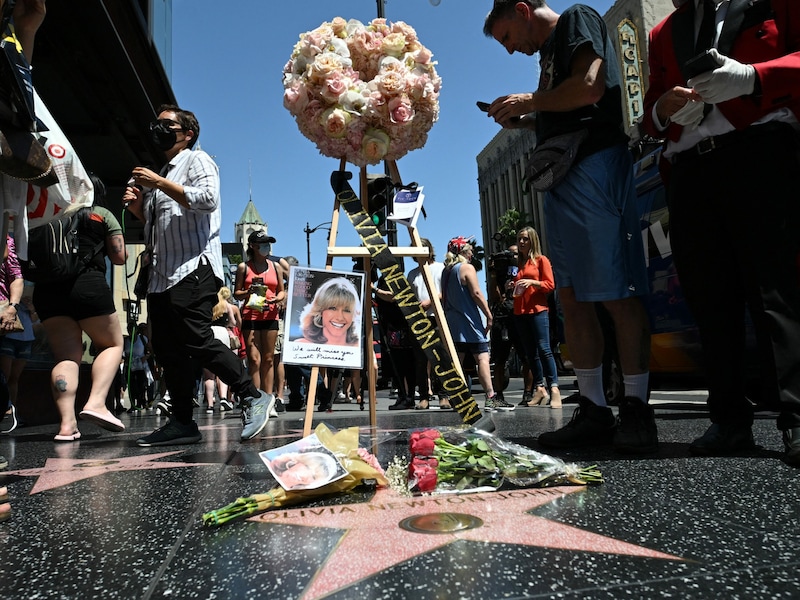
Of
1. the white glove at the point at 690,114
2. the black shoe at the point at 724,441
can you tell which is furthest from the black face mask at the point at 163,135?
the black shoe at the point at 724,441

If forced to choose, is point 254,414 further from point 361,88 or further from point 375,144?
point 361,88

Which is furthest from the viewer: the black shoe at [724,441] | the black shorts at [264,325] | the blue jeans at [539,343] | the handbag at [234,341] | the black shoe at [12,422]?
the handbag at [234,341]

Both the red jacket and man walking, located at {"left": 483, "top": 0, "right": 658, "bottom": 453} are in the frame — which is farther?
man walking, located at {"left": 483, "top": 0, "right": 658, "bottom": 453}

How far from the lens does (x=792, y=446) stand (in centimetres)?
195

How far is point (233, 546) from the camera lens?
1.30 m

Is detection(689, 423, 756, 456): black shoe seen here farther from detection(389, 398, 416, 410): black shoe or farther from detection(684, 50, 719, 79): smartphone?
detection(389, 398, 416, 410): black shoe

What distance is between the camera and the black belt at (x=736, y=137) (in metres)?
2.18

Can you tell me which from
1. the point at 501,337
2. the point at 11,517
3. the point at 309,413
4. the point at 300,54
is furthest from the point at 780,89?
the point at 501,337

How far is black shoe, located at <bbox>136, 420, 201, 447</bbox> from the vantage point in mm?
3499

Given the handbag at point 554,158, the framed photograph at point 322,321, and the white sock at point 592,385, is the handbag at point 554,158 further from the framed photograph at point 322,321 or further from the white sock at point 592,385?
the framed photograph at point 322,321

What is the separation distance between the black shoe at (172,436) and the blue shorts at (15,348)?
2.69 m

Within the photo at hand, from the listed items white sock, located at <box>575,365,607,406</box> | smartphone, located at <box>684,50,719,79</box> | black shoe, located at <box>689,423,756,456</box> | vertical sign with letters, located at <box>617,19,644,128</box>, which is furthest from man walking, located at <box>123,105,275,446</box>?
vertical sign with letters, located at <box>617,19,644,128</box>

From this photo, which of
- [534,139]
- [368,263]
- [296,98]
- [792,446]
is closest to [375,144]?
[296,98]

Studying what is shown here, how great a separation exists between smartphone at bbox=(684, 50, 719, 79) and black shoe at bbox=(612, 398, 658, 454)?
1.26 metres
